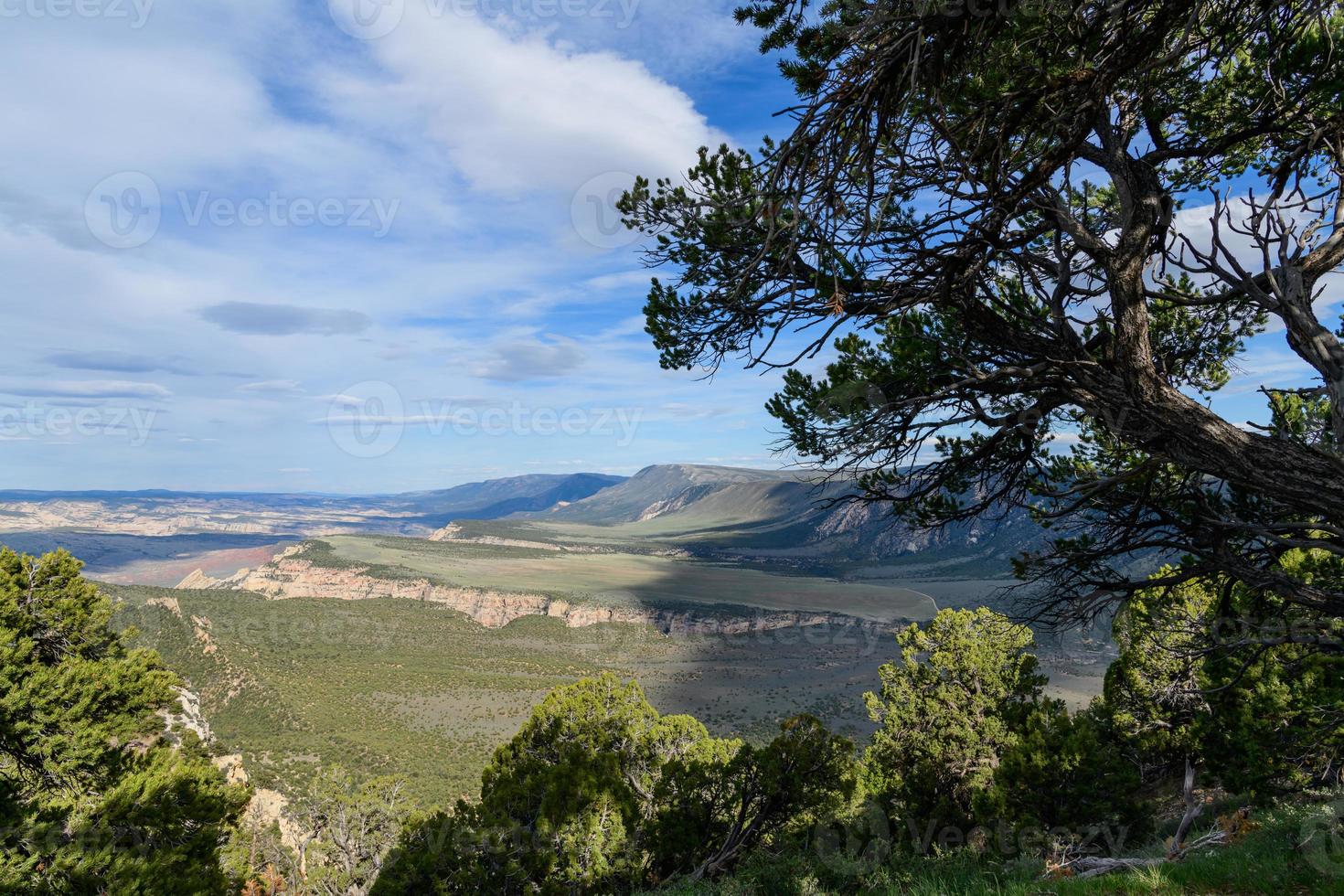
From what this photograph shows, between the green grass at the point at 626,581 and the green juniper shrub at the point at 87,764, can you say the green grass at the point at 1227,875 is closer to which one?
the green juniper shrub at the point at 87,764

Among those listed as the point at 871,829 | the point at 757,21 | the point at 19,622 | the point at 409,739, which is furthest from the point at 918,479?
the point at 409,739

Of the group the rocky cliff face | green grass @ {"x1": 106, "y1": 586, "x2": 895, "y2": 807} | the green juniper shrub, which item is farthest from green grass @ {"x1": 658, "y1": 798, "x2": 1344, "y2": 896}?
the rocky cliff face

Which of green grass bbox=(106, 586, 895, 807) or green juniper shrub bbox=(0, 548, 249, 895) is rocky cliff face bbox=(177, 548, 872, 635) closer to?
green grass bbox=(106, 586, 895, 807)

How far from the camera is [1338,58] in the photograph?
16.2 ft

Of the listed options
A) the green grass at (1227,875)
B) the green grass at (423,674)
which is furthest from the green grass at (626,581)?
the green grass at (1227,875)

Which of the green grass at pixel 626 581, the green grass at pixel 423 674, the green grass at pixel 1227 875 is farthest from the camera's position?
the green grass at pixel 626 581

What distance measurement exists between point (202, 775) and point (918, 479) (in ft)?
53.4

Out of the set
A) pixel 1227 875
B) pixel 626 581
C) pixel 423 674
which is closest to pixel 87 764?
pixel 1227 875

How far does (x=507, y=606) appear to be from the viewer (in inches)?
4983

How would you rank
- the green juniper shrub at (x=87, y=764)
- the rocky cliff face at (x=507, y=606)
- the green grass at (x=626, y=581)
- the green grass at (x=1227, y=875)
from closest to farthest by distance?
the green grass at (x=1227, y=875), the green juniper shrub at (x=87, y=764), the rocky cliff face at (x=507, y=606), the green grass at (x=626, y=581)

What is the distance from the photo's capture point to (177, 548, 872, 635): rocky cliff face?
409 feet

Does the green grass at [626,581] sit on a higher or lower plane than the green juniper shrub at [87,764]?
lower

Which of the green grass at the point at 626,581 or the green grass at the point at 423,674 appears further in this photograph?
the green grass at the point at 626,581

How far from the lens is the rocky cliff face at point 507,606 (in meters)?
125
